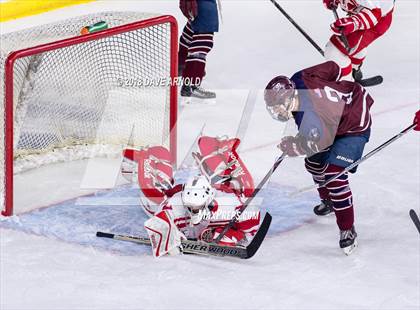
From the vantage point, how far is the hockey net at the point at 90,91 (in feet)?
15.1

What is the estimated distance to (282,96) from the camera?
392 centimetres

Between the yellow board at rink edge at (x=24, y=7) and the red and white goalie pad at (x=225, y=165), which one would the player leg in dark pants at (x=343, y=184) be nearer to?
the red and white goalie pad at (x=225, y=165)

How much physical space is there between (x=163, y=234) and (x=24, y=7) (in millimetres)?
3338

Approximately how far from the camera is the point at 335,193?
400cm

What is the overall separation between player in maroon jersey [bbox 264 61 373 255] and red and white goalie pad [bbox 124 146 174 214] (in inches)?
21.7

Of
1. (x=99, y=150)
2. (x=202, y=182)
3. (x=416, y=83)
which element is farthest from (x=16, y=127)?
(x=416, y=83)

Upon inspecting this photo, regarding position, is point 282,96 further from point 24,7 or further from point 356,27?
point 24,7

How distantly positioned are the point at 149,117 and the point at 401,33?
7.92 ft

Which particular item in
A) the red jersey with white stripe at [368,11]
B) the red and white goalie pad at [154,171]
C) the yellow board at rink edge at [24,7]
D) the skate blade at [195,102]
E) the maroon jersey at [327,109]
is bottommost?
the skate blade at [195,102]

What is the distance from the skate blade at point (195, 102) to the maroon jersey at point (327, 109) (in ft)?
5.54

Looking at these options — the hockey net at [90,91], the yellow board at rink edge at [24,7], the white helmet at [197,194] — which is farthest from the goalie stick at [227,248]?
the yellow board at rink edge at [24,7]

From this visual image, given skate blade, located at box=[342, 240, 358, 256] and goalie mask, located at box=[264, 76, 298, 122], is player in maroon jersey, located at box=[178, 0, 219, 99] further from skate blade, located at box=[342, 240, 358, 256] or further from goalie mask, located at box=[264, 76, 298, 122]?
Result: skate blade, located at box=[342, 240, 358, 256]

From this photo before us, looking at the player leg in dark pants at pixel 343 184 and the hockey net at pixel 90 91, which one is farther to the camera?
the hockey net at pixel 90 91

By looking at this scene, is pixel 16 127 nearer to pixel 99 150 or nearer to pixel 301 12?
pixel 99 150
